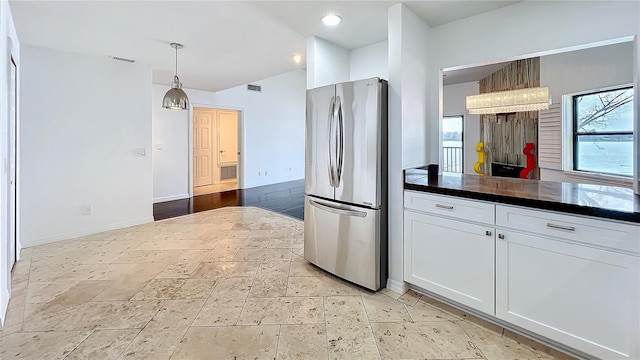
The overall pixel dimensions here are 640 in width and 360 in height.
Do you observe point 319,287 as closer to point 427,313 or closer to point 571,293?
point 427,313

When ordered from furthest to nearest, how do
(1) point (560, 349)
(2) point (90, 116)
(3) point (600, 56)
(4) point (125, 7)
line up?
(2) point (90, 116) < (4) point (125, 7) < (3) point (600, 56) < (1) point (560, 349)

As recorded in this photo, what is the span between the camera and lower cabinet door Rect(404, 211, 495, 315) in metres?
1.95

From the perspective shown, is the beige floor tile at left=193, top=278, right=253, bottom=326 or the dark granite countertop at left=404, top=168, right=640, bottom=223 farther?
the beige floor tile at left=193, top=278, right=253, bottom=326

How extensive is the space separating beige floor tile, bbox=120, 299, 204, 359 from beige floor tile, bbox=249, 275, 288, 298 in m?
0.43

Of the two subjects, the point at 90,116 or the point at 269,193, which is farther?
the point at 269,193

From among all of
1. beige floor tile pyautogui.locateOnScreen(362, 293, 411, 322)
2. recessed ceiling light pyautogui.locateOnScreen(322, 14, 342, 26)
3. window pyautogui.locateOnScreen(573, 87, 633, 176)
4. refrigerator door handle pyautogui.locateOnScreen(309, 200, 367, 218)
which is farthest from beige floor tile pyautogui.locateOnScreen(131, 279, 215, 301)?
window pyautogui.locateOnScreen(573, 87, 633, 176)

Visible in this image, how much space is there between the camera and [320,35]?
120 inches

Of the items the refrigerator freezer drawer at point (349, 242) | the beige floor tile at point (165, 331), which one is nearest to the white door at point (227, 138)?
the refrigerator freezer drawer at point (349, 242)

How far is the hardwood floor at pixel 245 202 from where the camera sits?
536 centimetres

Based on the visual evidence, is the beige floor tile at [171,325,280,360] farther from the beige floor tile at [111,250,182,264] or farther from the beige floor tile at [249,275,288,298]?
the beige floor tile at [111,250,182,264]

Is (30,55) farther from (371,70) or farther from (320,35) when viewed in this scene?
(371,70)

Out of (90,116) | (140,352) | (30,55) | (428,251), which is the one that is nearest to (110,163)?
(90,116)

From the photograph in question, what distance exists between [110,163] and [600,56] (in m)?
5.40

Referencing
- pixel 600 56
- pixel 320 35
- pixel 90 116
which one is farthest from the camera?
pixel 90 116
